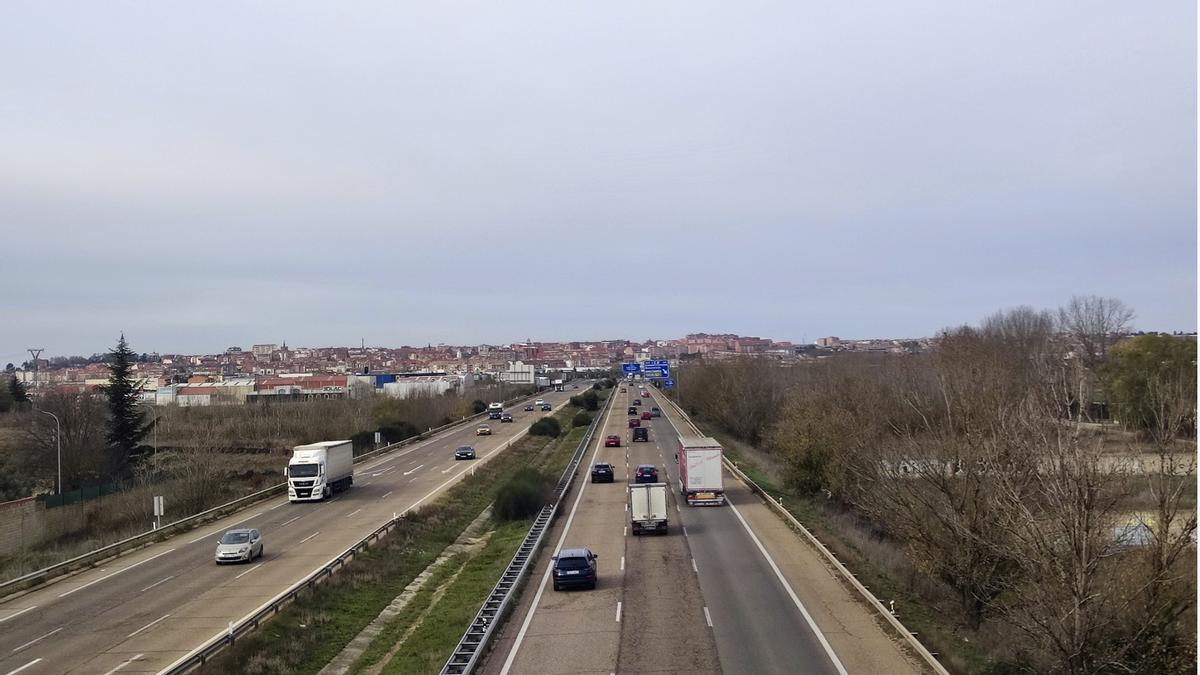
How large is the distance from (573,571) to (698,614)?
409 cm

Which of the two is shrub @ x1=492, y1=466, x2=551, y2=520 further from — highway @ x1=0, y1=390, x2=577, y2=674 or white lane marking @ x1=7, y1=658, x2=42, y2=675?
white lane marking @ x1=7, y1=658, x2=42, y2=675

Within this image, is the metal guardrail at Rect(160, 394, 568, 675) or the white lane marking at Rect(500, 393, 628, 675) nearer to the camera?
the white lane marking at Rect(500, 393, 628, 675)

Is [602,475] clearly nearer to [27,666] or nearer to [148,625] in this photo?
[148,625]

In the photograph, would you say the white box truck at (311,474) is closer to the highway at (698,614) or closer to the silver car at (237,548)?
the silver car at (237,548)

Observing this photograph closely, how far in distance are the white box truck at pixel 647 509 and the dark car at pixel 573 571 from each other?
365 inches

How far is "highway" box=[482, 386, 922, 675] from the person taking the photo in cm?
1797

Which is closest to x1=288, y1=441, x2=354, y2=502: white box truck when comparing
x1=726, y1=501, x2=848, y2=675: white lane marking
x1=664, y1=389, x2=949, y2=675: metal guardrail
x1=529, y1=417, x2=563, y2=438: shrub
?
x1=664, y1=389, x2=949, y2=675: metal guardrail

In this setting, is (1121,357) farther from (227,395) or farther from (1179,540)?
(227,395)

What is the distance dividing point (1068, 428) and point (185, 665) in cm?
1778

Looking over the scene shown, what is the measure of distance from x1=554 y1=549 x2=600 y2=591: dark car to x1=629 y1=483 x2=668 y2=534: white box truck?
30.4ft

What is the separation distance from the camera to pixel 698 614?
21953mm

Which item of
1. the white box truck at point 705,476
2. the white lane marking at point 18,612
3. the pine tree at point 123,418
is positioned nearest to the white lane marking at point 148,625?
the white lane marking at point 18,612

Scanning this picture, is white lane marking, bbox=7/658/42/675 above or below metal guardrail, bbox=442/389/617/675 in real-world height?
below

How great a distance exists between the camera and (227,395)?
434 feet
